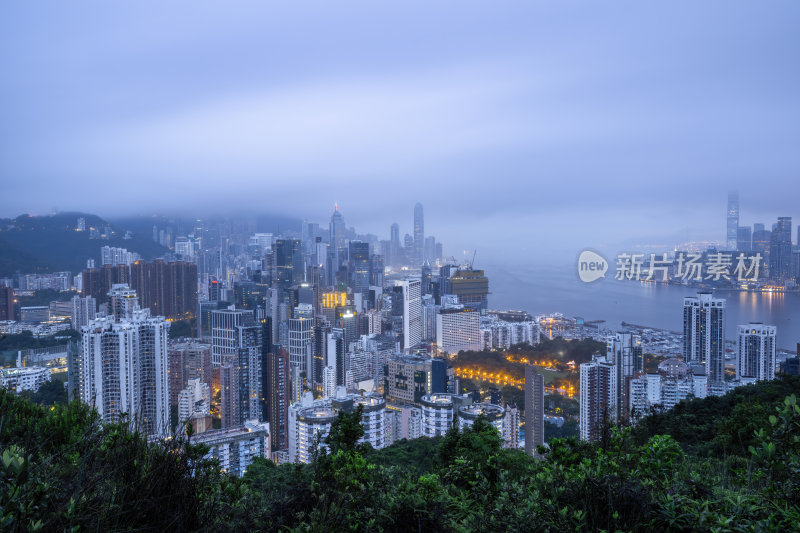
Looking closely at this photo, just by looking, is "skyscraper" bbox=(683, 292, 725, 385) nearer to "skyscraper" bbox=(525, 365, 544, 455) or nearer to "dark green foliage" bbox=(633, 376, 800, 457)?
"skyscraper" bbox=(525, 365, 544, 455)

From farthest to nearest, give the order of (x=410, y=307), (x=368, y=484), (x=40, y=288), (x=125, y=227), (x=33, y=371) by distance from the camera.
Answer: (x=125, y=227) → (x=410, y=307) → (x=40, y=288) → (x=33, y=371) → (x=368, y=484)

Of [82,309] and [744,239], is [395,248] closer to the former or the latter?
[82,309]

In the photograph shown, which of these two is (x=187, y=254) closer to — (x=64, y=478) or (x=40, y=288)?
(x=40, y=288)

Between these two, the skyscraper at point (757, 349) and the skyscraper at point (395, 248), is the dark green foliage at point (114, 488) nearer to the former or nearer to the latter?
the skyscraper at point (757, 349)

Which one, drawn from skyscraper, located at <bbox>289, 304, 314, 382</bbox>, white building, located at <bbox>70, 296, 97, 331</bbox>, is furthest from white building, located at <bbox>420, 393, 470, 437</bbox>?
white building, located at <bbox>70, 296, 97, 331</bbox>

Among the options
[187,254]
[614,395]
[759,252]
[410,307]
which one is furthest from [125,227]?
[759,252]

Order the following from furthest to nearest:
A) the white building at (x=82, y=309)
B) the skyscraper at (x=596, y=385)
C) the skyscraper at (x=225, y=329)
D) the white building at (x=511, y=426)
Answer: the white building at (x=82, y=309) < the skyscraper at (x=225, y=329) < the skyscraper at (x=596, y=385) < the white building at (x=511, y=426)

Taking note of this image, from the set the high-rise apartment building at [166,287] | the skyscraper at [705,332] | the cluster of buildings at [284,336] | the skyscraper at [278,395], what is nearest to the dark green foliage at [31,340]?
the cluster of buildings at [284,336]

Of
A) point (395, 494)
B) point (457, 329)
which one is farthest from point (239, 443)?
point (457, 329)
